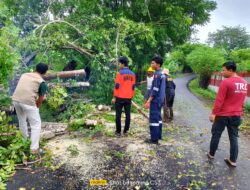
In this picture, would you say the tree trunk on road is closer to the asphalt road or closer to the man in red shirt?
the asphalt road

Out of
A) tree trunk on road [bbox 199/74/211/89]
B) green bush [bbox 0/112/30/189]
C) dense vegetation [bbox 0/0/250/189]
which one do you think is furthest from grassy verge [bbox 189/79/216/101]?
green bush [bbox 0/112/30/189]

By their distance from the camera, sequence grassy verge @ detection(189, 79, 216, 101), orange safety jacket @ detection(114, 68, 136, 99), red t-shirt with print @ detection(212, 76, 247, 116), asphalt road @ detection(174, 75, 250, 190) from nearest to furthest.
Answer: asphalt road @ detection(174, 75, 250, 190)
red t-shirt with print @ detection(212, 76, 247, 116)
orange safety jacket @ detection(114, 68, 136, 99)
grassy verge @ detection(189, 79, 216, 101)

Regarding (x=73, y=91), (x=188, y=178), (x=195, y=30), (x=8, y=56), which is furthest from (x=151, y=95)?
(x=195, y=30)

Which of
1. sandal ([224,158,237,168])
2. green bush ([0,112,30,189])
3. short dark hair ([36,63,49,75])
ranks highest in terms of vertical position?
short dark hair ([36,63,49,75])

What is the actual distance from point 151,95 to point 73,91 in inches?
173

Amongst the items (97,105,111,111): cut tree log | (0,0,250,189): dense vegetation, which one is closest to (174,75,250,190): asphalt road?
(97,105,111,111): cut tree log

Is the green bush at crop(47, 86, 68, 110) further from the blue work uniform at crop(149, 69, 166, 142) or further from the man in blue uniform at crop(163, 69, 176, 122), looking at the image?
the man in blue uniform at crop(163, 69, 176, 122)

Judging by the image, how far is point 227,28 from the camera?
47.2 meters

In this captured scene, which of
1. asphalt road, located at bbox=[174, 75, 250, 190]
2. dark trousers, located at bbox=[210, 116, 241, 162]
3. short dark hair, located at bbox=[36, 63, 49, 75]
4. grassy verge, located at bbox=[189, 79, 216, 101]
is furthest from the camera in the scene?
grassy verge, located at bbox=[189, 79, 216, 101]

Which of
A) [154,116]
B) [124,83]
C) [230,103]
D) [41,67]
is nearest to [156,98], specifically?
[154,116]

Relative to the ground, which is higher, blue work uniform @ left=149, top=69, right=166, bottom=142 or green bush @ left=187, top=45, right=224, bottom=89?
green bush @ left=187, top=45, right=224, bottom=89

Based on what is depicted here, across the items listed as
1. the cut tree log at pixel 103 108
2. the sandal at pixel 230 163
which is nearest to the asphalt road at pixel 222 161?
the sandal at pixel 230 163

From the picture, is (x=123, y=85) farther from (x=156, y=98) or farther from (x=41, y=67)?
(x=41, y=67)

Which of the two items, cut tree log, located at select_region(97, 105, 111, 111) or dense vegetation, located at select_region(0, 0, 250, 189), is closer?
dense vegetation, located at select_region(0, 0, 250, 189)
